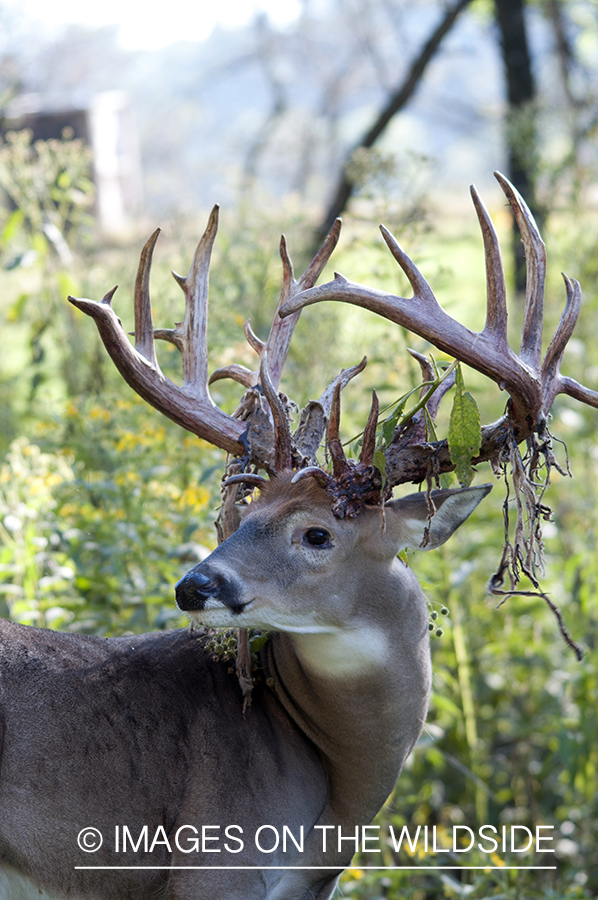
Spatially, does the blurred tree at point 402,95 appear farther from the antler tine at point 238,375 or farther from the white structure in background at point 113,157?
the white structure in background at point 113,157

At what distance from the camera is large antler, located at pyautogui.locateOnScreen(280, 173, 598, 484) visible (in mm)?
2268

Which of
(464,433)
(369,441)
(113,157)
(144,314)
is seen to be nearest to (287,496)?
(369,441)

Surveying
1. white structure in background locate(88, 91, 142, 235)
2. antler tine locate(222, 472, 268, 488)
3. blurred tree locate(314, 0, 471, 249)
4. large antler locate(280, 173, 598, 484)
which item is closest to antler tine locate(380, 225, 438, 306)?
large antler locate(280, 173, 598, 484)

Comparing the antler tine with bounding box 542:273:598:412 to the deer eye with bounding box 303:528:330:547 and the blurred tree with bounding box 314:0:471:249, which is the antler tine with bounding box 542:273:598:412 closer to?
the deer eye with bounding box 303:528:330:547

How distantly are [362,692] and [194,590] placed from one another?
625mm

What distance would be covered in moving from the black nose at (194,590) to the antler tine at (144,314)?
784mm

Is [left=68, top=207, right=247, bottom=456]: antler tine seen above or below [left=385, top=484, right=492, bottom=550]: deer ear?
above

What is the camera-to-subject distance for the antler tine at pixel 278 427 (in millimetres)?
2426

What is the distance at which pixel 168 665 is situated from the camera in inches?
102

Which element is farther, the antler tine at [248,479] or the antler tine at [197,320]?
the antler tine at [197,320]

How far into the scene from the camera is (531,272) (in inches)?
96.6

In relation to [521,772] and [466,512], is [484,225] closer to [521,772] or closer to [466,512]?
[466,512]

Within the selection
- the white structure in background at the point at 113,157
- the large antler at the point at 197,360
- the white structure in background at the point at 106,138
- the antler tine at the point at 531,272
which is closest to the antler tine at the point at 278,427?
the large antler at the point at 197,360

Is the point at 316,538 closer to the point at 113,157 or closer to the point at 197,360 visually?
the point at 197,360
